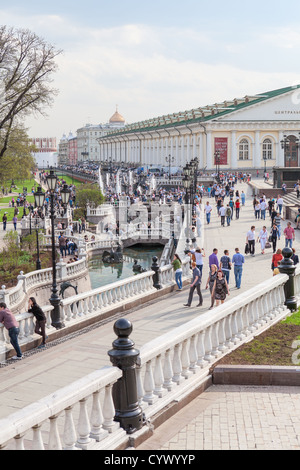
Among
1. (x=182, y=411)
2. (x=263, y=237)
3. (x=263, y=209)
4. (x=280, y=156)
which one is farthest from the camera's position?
(x=280, y=156)

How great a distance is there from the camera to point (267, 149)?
84.1m

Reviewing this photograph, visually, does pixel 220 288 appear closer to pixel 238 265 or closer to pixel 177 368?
pixel 238 265

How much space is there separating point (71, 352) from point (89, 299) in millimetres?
3728

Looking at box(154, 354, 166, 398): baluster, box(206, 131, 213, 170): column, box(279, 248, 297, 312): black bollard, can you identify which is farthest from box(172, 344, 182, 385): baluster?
box(206, 131, 213, 170): column

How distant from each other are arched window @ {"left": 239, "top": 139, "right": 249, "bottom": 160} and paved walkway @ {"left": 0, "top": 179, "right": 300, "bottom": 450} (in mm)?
65422

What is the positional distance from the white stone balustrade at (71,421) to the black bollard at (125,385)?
0.10 m

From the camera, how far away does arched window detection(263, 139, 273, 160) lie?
275 ft

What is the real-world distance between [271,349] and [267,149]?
77.5m

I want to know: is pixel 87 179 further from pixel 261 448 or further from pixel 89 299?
pixel 261 448

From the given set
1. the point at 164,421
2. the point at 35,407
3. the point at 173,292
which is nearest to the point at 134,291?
the point at 173,292

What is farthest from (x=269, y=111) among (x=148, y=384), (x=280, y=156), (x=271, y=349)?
(x=148, y=384)

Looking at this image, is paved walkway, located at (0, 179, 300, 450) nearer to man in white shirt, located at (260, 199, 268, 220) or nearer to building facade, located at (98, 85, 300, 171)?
man in white shirt, located at (260, 199, 268, 220)

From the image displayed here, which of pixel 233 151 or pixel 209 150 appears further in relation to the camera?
pixel 233 151

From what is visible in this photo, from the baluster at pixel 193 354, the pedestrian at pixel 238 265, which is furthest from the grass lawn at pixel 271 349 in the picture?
the pedestrian at pixel 238 265
